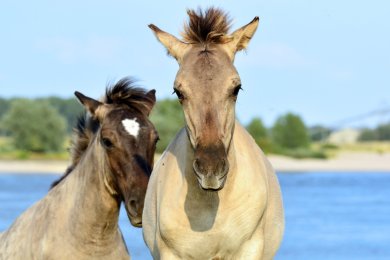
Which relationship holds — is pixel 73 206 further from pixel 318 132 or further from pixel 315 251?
pixel 318 132

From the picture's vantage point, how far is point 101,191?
289 inches

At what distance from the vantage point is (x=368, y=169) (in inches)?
2552

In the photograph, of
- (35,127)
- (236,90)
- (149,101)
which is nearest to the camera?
(236,90)

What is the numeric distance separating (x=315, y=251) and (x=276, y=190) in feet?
44.0

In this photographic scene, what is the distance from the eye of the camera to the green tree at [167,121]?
45503mm

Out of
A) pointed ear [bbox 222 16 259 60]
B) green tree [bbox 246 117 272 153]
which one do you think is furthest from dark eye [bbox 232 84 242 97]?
green tree [bbox 246 117 272 153]

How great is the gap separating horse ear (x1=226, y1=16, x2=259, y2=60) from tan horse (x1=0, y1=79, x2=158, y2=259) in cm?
191

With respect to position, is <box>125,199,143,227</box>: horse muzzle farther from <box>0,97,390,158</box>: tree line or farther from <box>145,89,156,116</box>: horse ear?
<box>0,97,390,158</box>: tree line

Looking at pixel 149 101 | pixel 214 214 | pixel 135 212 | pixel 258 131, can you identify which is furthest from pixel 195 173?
pixel 258 131

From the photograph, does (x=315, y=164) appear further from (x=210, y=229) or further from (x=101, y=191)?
(x=210, y=229)

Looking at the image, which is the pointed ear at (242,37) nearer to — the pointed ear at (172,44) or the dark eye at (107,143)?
the pointed ear at (172,44)

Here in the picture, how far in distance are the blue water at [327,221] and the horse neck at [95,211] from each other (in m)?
10.2

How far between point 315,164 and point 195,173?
59.0 metres

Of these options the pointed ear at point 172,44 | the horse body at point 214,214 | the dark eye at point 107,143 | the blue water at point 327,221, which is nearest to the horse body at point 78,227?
the dark eye at point 107,143
